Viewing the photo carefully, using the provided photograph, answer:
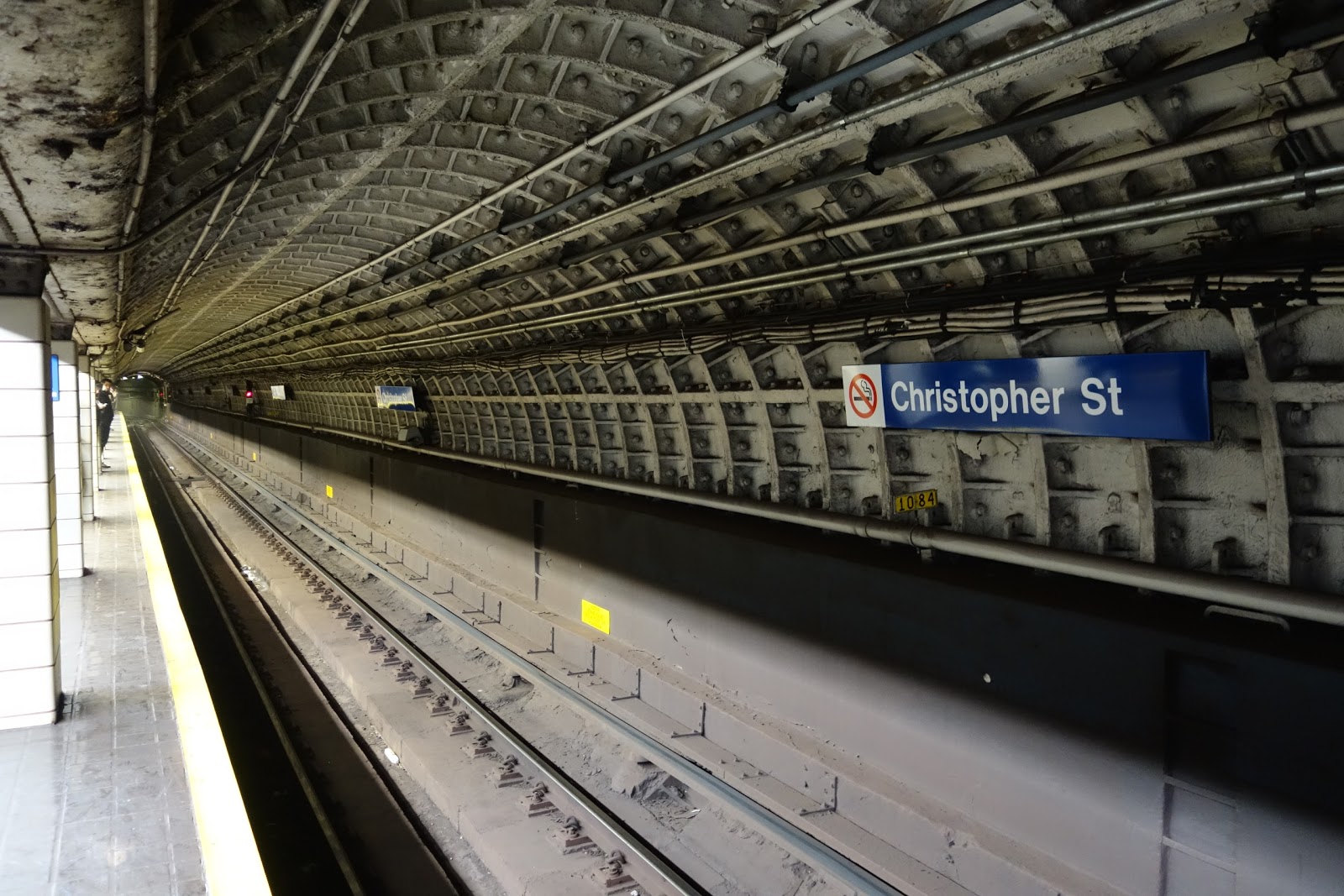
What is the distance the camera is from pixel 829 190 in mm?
6520

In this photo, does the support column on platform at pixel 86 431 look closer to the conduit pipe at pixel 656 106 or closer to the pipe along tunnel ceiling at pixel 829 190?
the pipe along tunnel ceiling at pixel 829 190

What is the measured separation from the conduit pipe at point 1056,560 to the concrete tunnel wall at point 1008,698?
248 mm

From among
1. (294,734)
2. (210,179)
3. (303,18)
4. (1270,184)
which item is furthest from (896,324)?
(294,734)

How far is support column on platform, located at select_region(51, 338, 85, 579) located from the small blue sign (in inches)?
221

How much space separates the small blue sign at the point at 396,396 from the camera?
1823 centimetres

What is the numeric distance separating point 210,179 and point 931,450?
6575 mm

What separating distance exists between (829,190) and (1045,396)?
2.19 metres

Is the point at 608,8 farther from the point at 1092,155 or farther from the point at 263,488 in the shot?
the point at 263,488

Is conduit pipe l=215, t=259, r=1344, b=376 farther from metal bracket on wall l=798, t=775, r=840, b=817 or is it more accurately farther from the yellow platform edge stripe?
the yellow platform edge stripe

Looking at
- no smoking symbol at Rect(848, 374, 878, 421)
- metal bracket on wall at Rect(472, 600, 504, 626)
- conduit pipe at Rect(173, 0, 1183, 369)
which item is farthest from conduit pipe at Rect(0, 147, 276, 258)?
metal bracket on wall at Rect(472, 600, 504, 626)

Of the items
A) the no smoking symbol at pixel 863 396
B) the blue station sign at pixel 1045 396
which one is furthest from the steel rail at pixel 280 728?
the blue station sign at pixel 1045 396

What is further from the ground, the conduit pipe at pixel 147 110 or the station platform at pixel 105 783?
the conduit pipe at pixel 147 110

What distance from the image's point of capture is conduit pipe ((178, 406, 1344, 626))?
4.89 metres

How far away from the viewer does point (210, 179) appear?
749 centimetres
